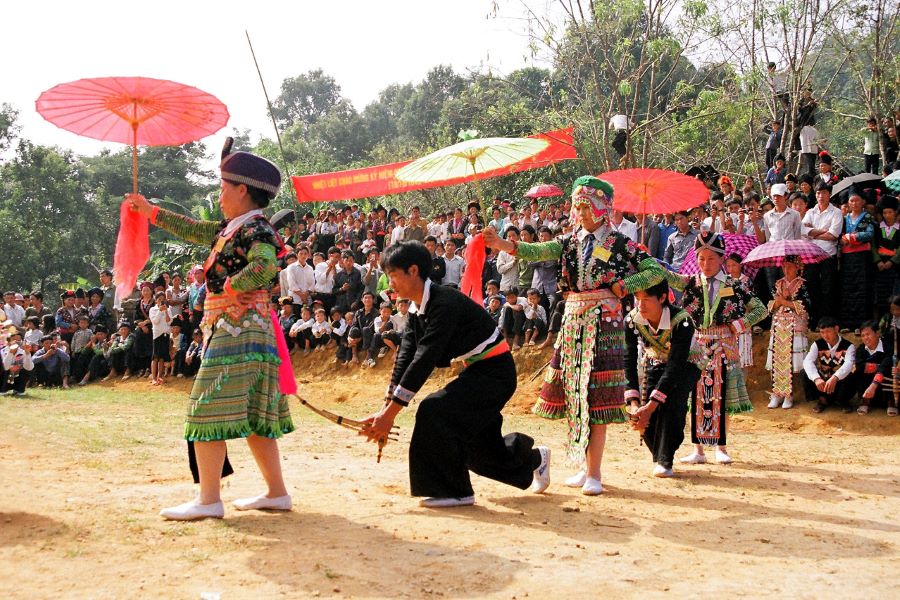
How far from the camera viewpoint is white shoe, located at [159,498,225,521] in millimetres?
5008

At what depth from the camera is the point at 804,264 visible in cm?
1192

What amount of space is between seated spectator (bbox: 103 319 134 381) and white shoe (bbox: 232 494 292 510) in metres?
13.9

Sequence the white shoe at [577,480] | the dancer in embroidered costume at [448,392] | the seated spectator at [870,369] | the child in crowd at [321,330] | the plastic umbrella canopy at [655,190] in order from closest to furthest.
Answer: the dancer in embroidered costume at [448,392], the white shoe at [577,480], the plastic umbrella canopy at [655,190], the seated spectator at [870,369], the child in crowd at [321,330]

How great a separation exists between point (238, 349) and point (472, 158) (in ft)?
9.32

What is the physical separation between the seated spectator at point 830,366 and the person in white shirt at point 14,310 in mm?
14936

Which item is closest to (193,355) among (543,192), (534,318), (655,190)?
(534,318)

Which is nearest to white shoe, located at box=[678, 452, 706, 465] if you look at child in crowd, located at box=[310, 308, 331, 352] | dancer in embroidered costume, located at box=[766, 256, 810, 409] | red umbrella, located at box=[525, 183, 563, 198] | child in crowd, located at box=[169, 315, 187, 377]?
dancer in embroidered costume, located at box=[766, 256, 810, 409]

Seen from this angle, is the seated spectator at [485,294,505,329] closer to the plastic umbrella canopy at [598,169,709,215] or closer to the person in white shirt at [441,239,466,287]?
the person in white shirt at [441,239,466,287]

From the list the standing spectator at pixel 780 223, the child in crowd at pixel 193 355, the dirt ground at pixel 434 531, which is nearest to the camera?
the dirt ground at pixel 434 531

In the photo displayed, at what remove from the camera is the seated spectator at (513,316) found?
551 inches

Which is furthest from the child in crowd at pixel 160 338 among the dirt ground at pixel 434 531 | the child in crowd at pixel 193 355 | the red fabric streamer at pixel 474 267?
the red fabric streamer at pixel 474 267

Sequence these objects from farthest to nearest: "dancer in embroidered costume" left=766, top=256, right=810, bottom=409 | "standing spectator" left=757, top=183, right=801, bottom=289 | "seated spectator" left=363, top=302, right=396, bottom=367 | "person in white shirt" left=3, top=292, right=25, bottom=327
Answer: "person in white shirt" left=3, top=292, right=25, bottom=327 → "seated spectator" left=363, top=302, right=396, bottom=367 → "standing spectator" left=757, top=183, right=801, bottom=289 → "dancer in embroidered costume" left=766, top=256, right=810, bottom=409

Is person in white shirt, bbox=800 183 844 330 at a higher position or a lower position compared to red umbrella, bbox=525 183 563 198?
lower

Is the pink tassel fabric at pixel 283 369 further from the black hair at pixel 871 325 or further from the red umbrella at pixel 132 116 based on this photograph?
the black hair at pixel 871 325
